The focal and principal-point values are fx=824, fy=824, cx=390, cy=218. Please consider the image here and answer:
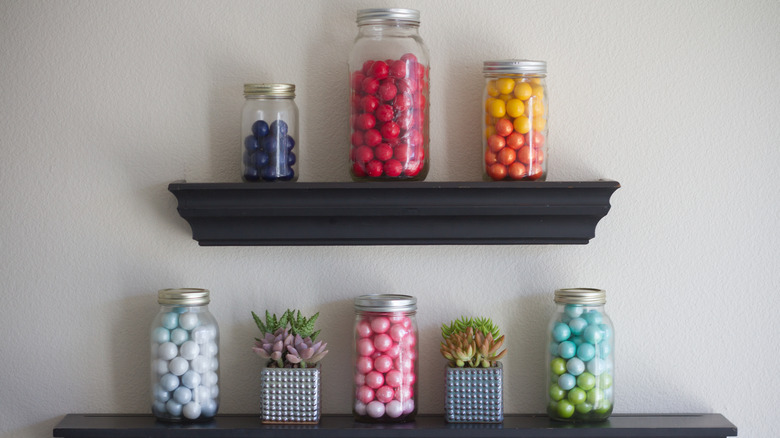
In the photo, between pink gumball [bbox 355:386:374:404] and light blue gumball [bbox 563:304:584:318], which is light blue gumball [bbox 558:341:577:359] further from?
pink gumball [bbox 355:386:374:404]

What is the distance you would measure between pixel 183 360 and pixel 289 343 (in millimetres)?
171

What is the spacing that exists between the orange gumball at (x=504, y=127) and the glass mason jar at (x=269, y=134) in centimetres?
34

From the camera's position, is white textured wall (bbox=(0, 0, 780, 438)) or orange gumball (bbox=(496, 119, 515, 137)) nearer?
orange gumball (bbox=(496, 119, 515, 137))

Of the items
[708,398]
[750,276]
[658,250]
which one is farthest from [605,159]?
[708,398]

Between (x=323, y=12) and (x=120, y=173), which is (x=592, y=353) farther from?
(x=120, y=173)

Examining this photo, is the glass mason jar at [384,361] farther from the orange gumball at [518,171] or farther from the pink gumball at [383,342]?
the orange gumball at [518,171]

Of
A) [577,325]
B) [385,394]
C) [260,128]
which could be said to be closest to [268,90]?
[260,128]

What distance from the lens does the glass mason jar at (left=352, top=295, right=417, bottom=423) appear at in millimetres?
1327

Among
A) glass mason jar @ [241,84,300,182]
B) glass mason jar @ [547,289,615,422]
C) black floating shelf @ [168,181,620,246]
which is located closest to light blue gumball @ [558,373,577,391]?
glass mason jar @ [547,289,615,422]

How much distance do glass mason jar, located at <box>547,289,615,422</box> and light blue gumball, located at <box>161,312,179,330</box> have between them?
619mm

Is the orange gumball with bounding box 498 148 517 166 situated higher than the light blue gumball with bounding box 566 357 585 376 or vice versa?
the orange gumball with bounding box 498 148 517 166

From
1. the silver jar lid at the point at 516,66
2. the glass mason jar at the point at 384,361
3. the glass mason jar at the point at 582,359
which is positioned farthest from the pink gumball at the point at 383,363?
the silver jar lid at the point at 516,66

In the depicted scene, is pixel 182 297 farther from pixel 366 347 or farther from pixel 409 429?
pixel 409 429

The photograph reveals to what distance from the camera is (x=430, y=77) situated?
1.42 metres
